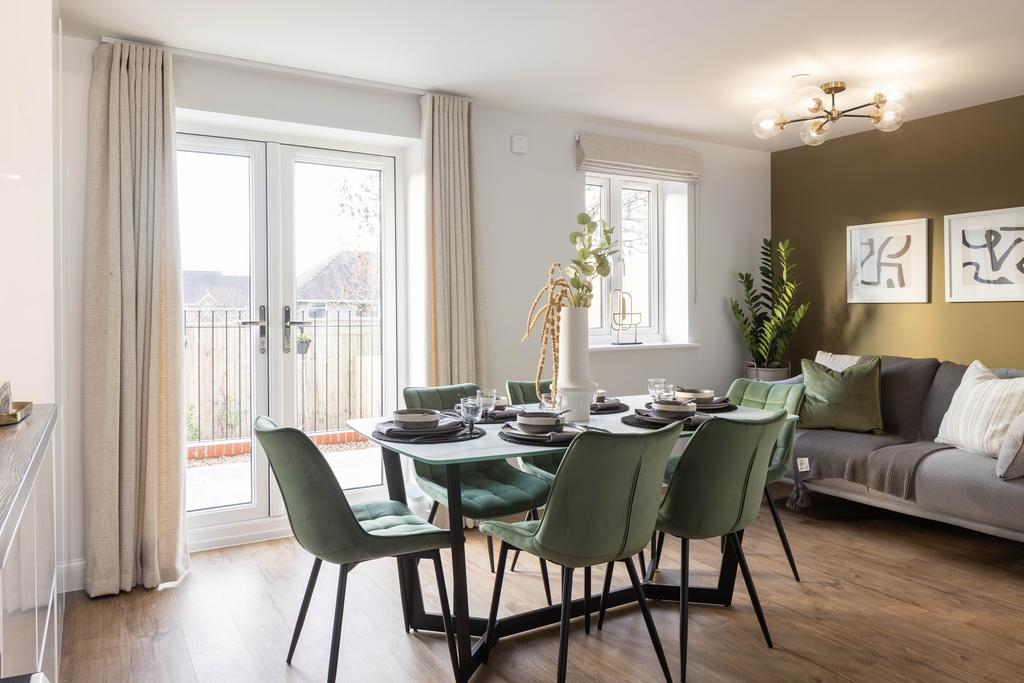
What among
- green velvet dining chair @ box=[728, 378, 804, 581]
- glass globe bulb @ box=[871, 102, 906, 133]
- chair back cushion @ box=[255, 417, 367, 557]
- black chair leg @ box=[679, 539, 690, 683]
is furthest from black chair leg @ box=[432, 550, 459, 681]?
glass globe bulb @ box=[871, 102, 906, 133]

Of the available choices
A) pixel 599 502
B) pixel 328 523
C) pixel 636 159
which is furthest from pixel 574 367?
pixel 636 159

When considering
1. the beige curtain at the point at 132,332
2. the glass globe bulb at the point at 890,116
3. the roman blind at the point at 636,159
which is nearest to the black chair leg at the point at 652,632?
the beige curtain at the point at 132,332

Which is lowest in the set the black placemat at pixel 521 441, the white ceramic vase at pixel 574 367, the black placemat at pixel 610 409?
the black placemat at pixel 521 441

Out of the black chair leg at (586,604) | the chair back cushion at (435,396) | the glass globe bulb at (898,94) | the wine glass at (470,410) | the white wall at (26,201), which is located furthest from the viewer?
the glass globe bulb at (898,94)

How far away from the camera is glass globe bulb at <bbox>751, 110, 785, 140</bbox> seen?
3.77 metres

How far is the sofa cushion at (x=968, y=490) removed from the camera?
327 centimetres

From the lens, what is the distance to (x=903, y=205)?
15.9 ft

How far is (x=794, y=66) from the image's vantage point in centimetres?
369

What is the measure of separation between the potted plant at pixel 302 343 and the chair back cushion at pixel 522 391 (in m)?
1.27

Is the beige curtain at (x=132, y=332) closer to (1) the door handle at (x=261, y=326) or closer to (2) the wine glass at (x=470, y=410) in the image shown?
(1) the door handle at (x=261, y=326)

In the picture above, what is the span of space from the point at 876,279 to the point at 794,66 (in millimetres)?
1986

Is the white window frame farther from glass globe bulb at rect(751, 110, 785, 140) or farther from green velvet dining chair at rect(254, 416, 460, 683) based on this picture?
green velvet dining chair at rect(254, 416, 460, 683)

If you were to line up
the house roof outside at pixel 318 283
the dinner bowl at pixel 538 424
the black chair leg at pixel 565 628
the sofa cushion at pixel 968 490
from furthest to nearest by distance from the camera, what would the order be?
1. the house roof outside at pixel 318 283
2. the sofa cushion at pixel 968 490
3. the dinner bowl at pixel 538 424
4. the black chair leg at pixel 565 628

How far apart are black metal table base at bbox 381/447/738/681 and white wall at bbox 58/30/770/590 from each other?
159 centimetres
